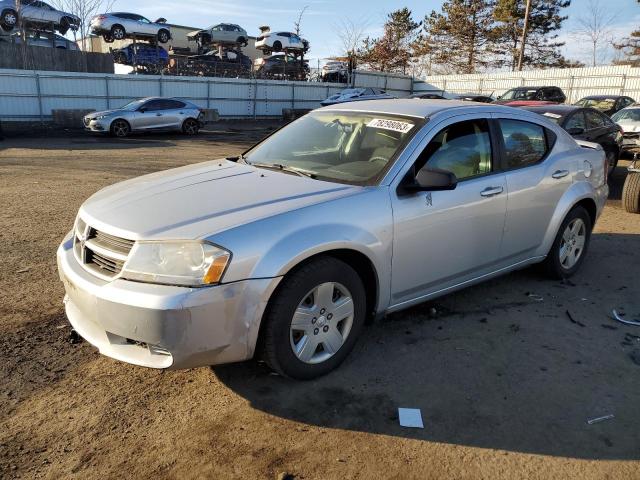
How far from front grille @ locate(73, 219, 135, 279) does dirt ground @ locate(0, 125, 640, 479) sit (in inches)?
28.8

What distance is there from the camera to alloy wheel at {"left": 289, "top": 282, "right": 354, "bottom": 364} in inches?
124

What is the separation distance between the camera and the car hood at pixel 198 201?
9.63 ft

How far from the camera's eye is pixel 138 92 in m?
25.1

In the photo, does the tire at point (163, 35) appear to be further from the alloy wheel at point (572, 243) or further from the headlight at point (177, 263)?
the headlight at point (177, 263)

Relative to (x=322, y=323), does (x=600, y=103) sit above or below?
above

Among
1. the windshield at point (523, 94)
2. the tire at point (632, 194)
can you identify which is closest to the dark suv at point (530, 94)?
the windshield at point (523, 94)

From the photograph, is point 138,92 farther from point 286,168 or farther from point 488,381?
point 488,381

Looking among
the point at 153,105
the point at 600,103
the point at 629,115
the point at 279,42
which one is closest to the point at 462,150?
the point at 629,115

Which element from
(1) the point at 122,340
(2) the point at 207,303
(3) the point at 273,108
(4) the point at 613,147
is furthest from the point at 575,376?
(3) the point at 273,108

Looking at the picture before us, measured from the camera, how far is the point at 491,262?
431cm

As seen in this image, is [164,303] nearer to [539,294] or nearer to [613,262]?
[539,294]

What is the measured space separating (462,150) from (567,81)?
32.1m

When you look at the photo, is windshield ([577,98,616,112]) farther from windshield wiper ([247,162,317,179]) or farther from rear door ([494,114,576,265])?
windshield wiper ([247,162,317,179])

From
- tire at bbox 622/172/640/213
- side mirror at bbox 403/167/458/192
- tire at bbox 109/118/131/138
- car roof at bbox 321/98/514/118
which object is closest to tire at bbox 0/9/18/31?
tire at bbox 109/118/131/138
